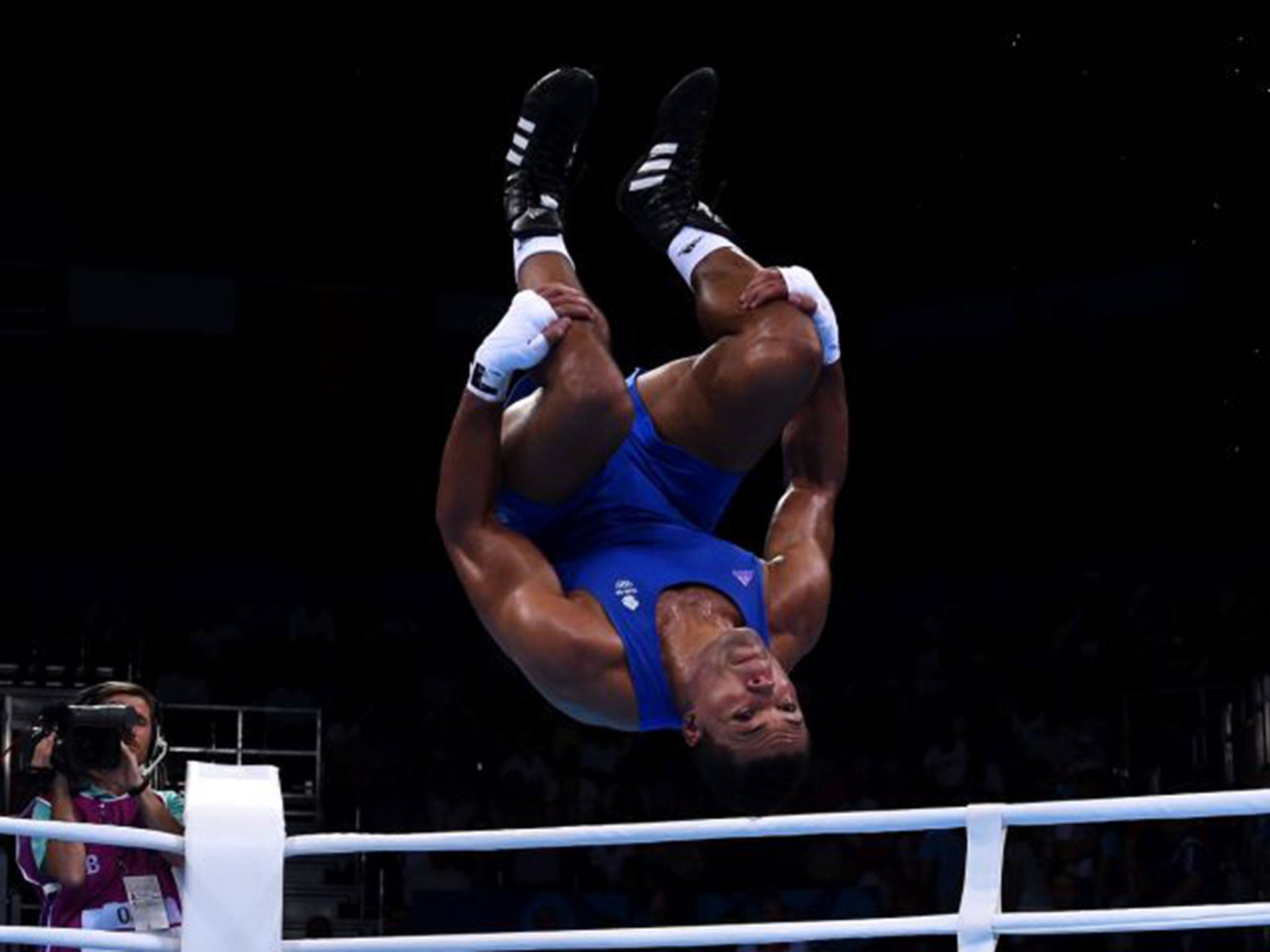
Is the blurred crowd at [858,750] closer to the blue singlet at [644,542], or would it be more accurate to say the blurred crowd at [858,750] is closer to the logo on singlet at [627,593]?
the blue singlet at [644,542]

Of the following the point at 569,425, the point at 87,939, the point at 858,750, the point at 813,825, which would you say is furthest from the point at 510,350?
the point at 858,750

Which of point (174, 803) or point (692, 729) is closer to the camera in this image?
point (692, 729)

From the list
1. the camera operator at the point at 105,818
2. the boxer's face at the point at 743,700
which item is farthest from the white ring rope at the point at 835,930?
the camera operator at the point at 105,818

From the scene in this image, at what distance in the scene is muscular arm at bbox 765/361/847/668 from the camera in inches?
155

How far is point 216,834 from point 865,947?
6.16m

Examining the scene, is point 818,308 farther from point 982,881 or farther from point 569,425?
point 982,881

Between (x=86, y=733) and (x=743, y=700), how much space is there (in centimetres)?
135

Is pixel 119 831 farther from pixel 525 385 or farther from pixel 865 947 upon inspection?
pixel 865 947

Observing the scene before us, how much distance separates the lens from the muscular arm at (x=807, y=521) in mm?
3949

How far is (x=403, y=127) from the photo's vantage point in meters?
8.92

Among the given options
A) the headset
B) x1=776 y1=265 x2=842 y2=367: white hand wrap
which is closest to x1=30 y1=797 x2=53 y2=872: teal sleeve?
the headset

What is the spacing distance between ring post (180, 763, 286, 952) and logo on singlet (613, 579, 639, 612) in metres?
1.13

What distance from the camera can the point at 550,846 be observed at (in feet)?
8.80

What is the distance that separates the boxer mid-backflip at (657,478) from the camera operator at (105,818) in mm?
829
